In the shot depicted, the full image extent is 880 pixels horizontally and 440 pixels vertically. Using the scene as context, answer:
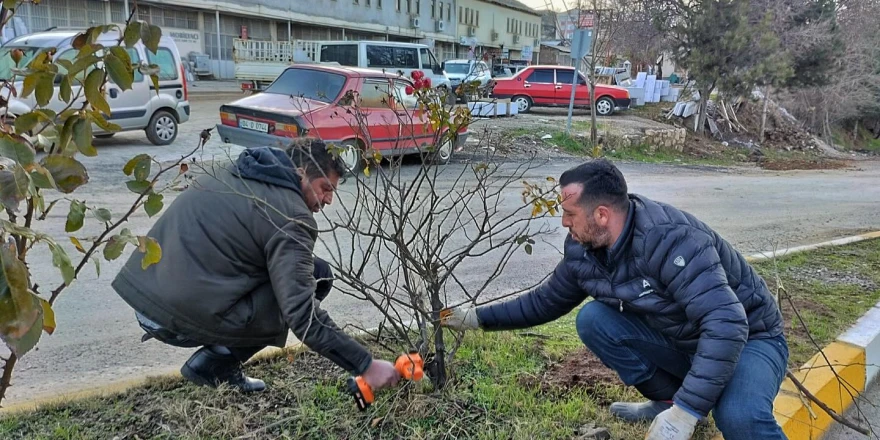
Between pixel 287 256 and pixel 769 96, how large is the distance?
2486 centimetres

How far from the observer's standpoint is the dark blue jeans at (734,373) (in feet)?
7.57

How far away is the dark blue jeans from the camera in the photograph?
2307 mm

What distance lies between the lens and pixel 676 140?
1884cm

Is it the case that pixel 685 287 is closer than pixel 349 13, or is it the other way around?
pixel 685 287

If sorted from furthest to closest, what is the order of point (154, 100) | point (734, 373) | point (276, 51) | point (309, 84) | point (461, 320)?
point (276, 51) < point (154, 100) < point (309, 84) < point (461, 320) < point (734, 373)

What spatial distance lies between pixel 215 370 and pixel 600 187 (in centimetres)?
187

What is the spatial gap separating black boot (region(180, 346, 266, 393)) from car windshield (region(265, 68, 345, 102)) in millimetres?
6603

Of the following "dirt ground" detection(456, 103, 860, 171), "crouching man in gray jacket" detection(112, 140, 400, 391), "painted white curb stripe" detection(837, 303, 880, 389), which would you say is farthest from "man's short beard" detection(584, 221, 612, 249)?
Answer: "dirt ground" detection(456, 103, 860, 171)

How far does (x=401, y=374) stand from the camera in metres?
2.68

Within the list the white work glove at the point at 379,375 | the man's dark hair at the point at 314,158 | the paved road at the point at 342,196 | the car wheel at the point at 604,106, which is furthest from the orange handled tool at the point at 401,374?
the car wheel at the point at 604,106

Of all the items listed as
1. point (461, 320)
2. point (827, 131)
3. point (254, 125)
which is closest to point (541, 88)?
point (254, 125)

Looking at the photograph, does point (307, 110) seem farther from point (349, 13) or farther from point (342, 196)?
point (349, 13)

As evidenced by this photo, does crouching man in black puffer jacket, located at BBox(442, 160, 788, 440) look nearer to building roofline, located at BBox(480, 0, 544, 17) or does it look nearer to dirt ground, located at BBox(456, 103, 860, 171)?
Answer: dirt ground, located at BBox(456, 103, 860, 171)

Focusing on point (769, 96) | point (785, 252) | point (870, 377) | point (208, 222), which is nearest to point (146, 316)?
point (208, 222)
